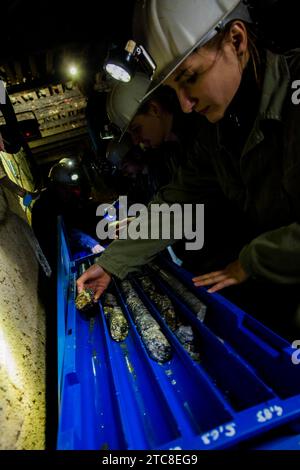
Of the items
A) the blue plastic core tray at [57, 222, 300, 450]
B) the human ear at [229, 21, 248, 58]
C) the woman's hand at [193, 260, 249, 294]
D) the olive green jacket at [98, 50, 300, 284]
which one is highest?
the human ear at [229, 21, 248, 58]

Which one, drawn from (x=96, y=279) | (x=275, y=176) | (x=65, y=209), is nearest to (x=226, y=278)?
(x=275, y=176)

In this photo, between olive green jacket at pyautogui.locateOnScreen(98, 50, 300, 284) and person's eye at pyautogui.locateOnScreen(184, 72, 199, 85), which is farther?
person's eye at pyautogui.locateOnScreen(184, 72, 199, 85)

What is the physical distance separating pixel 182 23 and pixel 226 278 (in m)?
1.30

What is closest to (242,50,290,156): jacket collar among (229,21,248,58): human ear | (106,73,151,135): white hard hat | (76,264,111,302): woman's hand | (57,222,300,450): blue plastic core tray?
(229,21,248,58): human ear

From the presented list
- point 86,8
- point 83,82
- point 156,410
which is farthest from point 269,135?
point 83,82

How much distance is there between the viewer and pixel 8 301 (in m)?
1.78

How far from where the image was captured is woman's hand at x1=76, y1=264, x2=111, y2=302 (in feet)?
6.20

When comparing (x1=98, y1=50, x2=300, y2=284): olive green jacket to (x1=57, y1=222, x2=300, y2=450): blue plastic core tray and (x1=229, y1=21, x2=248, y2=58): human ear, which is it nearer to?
(x1=229, y1=21, x2=248, y2=58): human ear

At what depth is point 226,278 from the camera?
1466 millimetres

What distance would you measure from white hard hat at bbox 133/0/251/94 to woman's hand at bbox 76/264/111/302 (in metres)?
1.31

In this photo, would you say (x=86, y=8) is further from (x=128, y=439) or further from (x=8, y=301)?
(x=128, y=439)

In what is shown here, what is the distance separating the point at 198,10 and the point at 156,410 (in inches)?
70.5

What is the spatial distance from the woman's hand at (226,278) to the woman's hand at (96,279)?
72 cm

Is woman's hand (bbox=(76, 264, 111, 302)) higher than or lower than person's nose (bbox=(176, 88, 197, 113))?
lower
